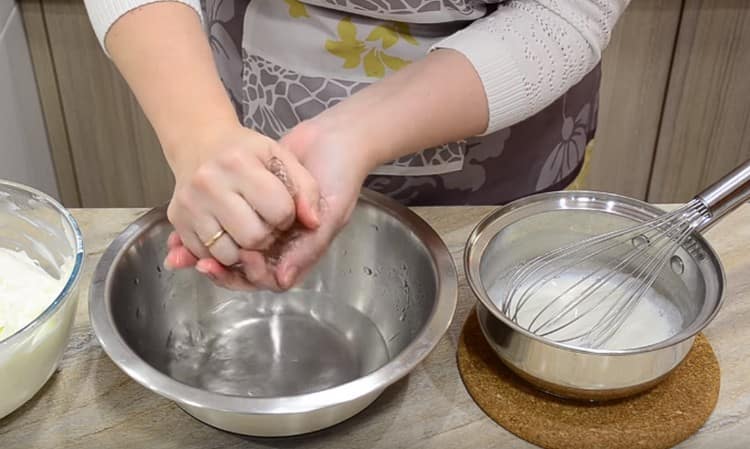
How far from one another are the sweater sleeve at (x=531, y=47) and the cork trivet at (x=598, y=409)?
204mm

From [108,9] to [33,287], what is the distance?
0.23 m

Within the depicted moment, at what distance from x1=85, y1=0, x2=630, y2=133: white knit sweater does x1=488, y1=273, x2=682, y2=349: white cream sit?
143mm

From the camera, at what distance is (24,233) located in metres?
0.69

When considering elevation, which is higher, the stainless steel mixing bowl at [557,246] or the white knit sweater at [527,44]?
the white knit sweater at [527,44]

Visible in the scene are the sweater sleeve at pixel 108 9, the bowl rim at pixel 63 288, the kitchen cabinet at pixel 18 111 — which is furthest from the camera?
the kitchen cabinet at pixel 18 111

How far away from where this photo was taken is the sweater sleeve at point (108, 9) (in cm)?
68

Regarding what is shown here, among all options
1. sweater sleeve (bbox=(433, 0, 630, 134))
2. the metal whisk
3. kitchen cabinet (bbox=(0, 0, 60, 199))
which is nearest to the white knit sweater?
sweater sleeve (bbox=(433, 0, 630, 134))

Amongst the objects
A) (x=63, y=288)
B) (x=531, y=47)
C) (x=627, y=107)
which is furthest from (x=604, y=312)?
(x=627, y=107)

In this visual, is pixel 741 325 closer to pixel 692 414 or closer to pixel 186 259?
pixel 692 414

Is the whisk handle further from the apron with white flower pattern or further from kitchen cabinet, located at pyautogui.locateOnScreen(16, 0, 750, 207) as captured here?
kitchen cabinet, located at pyautogui.locateOnScreen(16, 0, 750, 207)

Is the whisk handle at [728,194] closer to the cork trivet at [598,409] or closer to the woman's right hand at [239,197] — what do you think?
the cork trivet at [598,409]

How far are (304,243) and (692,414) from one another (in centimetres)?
30

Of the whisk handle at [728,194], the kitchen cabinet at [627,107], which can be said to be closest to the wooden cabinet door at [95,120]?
the kitchen cabinet at [627,107]

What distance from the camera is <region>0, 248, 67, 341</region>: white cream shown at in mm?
619
